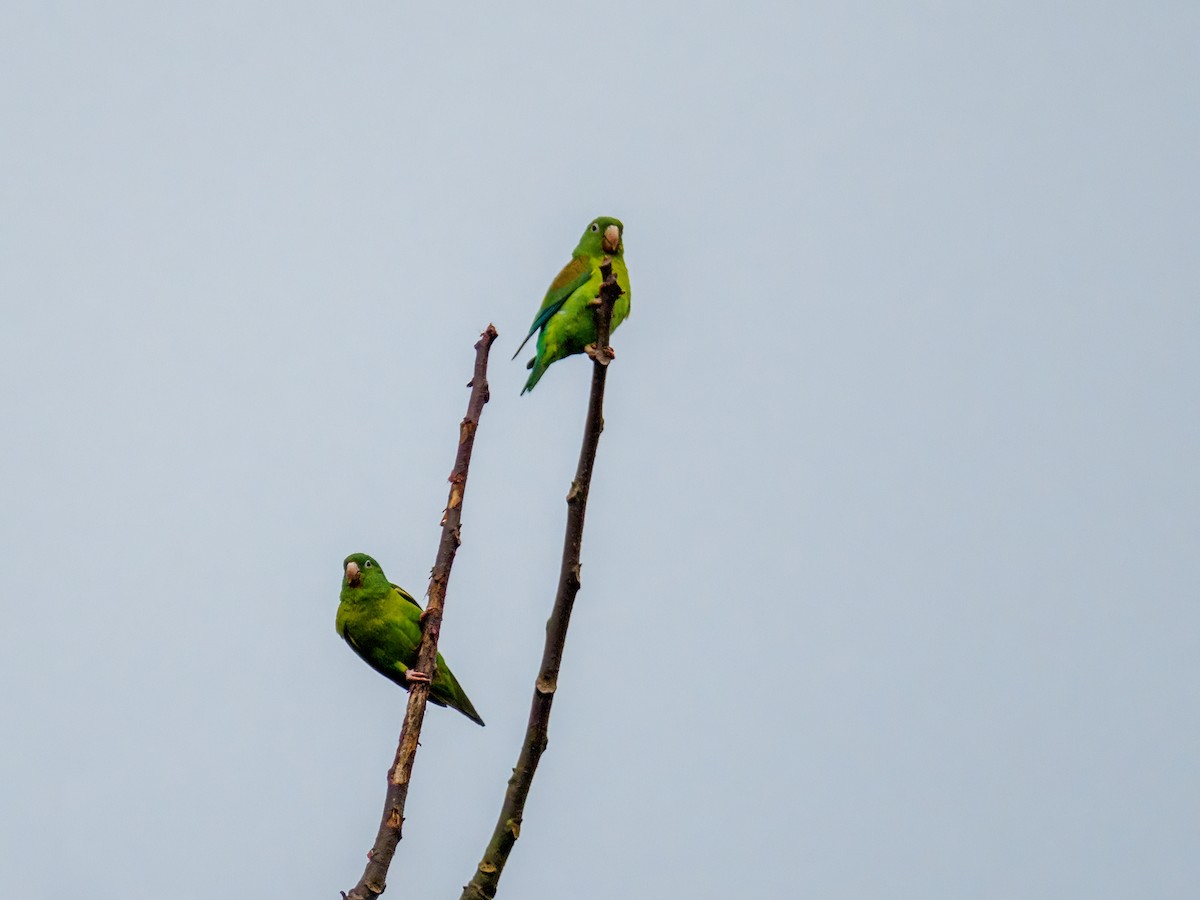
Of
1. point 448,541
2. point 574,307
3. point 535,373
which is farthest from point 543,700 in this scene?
point 535,373

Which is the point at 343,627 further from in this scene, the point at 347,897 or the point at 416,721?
the point at 347,897

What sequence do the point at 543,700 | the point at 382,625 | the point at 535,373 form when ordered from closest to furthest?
1. the point at 543,700
2. the point at 382,625
3. the point at 535,373

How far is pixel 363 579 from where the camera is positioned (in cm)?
857

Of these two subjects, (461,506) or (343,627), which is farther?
(343,627)

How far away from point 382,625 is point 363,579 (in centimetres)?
36

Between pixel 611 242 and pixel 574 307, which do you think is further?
pixel 574 307

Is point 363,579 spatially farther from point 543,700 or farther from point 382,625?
point 543,700

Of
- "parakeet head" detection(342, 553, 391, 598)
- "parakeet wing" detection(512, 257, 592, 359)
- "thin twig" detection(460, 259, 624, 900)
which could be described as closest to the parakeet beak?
"thin twig" detection(460, 259, 624, 900)

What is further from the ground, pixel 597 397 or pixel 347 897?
pixel 597 397

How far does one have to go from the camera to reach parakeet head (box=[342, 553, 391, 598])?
8.55 metres

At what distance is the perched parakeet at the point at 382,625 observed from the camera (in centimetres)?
845

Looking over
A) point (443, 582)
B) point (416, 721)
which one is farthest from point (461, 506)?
point (416, 721)

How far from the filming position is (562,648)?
415 centimetres

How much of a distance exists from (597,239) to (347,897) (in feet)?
18.3
